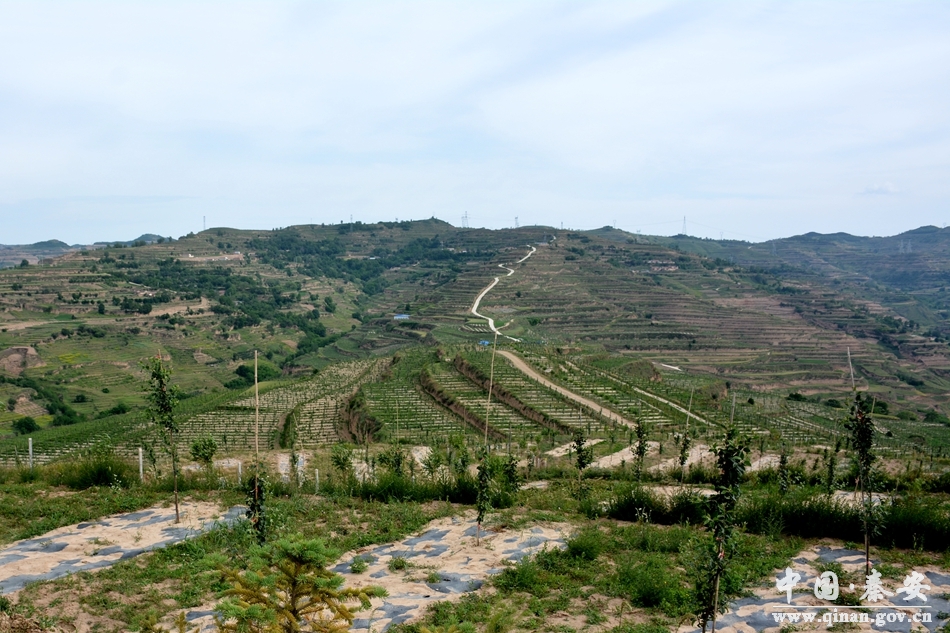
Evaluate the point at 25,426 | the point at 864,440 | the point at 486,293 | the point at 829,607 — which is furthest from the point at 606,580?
the point at 486,293

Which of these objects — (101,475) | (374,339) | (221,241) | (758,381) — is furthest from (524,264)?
(101,475)

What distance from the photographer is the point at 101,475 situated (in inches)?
496

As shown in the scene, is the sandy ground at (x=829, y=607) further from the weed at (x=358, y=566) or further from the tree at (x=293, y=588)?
the tree at (x=293, y=588)

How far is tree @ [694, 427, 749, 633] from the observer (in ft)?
20.9

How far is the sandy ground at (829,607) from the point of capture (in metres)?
7.41

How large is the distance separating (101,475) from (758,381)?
58387 mm

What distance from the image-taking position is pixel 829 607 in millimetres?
7895

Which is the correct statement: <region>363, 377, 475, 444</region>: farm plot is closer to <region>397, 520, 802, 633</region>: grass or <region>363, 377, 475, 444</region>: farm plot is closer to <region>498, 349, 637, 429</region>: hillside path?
<region>498, 349, 637, 429</region>: hillside path

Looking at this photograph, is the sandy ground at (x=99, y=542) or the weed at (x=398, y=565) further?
the weed at (x=398, y=565)

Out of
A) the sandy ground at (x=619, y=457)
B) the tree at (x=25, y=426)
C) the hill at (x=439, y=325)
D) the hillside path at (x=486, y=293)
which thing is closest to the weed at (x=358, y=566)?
the sandy ground at (x=619, y=457)

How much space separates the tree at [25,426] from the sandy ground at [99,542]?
1494 inches

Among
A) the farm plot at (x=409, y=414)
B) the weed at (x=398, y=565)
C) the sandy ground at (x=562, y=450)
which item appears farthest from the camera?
the farm plot at (x=409, y=414)

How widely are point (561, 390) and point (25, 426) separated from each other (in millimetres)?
35667

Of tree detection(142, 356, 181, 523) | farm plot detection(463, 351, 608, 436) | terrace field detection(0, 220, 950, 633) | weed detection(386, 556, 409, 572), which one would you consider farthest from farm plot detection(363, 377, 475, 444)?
weed detection(386, 556, 409, 572)
